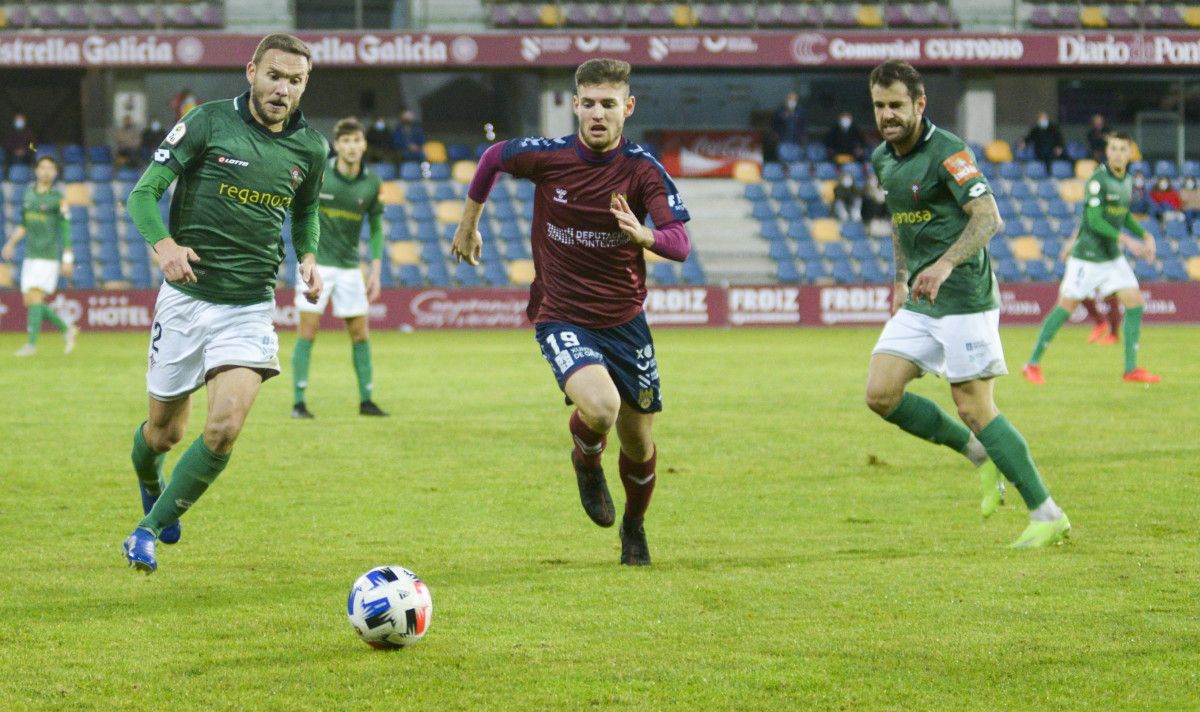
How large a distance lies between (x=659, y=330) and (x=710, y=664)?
76.2 ft

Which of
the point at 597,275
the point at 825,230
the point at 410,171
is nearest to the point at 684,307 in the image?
the point at 825,230

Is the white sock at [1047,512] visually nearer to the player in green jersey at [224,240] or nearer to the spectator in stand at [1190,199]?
the player in green jersey at [224,240]

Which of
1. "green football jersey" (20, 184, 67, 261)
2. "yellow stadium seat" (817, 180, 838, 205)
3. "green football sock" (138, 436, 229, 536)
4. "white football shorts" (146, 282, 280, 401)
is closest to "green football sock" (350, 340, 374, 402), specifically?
"white football shorts" (146, 282, 280, 401)

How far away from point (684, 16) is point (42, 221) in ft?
57.1

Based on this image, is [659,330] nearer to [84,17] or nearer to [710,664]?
[84,17]

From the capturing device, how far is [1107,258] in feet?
51.9

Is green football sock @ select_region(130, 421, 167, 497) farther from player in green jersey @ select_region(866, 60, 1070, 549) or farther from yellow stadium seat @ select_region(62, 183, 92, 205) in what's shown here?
yellow stadium seat @ select_region(62, 183, 92, 205)

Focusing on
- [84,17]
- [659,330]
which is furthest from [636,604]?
[84,17]

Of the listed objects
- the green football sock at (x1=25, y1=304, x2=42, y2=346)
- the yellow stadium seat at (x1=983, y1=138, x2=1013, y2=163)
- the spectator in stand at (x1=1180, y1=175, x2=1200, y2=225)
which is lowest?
the green football sock at (x1=25, y1=304, x2=42, y2=346)

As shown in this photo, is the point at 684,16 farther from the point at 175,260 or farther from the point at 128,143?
the point at 175,260

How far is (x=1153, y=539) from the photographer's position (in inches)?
Result: 287

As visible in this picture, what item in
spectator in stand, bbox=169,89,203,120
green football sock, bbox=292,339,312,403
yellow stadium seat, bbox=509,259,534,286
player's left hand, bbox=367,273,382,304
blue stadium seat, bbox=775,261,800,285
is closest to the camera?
player's left hand, bbox=367,273,382,304

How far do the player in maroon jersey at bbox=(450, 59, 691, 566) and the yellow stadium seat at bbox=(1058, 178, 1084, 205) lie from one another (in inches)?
1143

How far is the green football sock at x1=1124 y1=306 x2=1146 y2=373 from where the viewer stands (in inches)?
617
